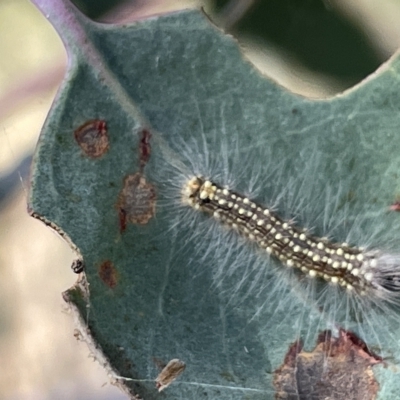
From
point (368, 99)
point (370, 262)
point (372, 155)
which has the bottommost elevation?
point (370, 262)

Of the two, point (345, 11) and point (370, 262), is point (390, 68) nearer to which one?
point (370, 262)

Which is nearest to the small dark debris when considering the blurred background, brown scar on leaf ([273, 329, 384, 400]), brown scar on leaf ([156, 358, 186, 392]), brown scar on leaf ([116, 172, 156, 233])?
brown scar on leaf ([116, 172, 156, 233])

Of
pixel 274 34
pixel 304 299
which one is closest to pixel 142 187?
pixel 304 299

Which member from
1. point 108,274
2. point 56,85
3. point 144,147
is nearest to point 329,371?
point 108,274

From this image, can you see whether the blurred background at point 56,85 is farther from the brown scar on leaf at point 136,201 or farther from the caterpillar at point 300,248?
the brown scar on leaf at point 136,201

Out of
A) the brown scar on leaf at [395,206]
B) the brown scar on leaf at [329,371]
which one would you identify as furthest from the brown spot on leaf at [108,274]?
the brown scar on leaf at [395,206]

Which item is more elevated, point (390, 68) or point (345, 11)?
point (345, 11)

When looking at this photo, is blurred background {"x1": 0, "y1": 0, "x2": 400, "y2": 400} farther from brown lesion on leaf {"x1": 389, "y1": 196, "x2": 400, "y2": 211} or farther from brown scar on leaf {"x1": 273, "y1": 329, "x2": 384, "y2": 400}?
brown scar on leaf {"x1": 273, "y1": 329, "x2": 384, "y2": 400}
